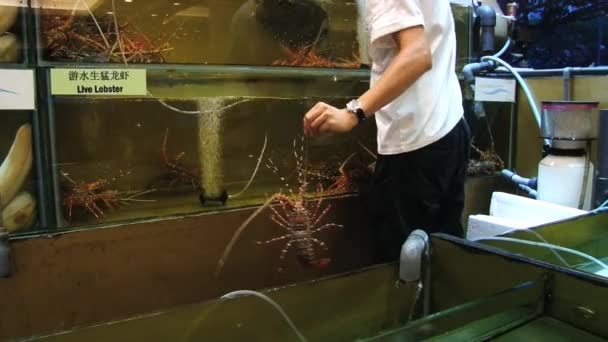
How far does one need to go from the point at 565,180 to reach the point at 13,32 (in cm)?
207

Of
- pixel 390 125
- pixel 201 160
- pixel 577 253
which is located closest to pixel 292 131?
pixel 201 160

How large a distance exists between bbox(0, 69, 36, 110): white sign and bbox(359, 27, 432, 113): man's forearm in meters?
1.01

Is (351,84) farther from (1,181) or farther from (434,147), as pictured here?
(1,181)

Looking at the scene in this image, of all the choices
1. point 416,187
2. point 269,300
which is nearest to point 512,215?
point 416,187

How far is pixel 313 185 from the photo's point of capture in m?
2.33

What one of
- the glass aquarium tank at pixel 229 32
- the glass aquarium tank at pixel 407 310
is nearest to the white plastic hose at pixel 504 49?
the glass aquarium tank at pixel 229 32

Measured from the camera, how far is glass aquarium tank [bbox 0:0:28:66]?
159 cm

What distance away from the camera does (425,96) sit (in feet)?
5.03

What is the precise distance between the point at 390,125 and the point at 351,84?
81 cm

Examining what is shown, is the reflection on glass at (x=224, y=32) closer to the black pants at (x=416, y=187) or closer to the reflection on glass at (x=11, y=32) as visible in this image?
the reflection on glass at (x=11, y=32)

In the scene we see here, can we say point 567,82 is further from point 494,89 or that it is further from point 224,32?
point 224,32

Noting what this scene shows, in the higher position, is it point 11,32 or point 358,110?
point 11,32

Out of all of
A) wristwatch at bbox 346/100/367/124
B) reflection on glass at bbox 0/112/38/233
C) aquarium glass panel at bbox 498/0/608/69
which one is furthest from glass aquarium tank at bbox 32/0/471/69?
wristwatch at bbox 346/100/367/124

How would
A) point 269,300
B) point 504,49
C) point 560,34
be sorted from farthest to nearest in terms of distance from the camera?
1. point 560,34
2. point 504,49
3. point 269,300
